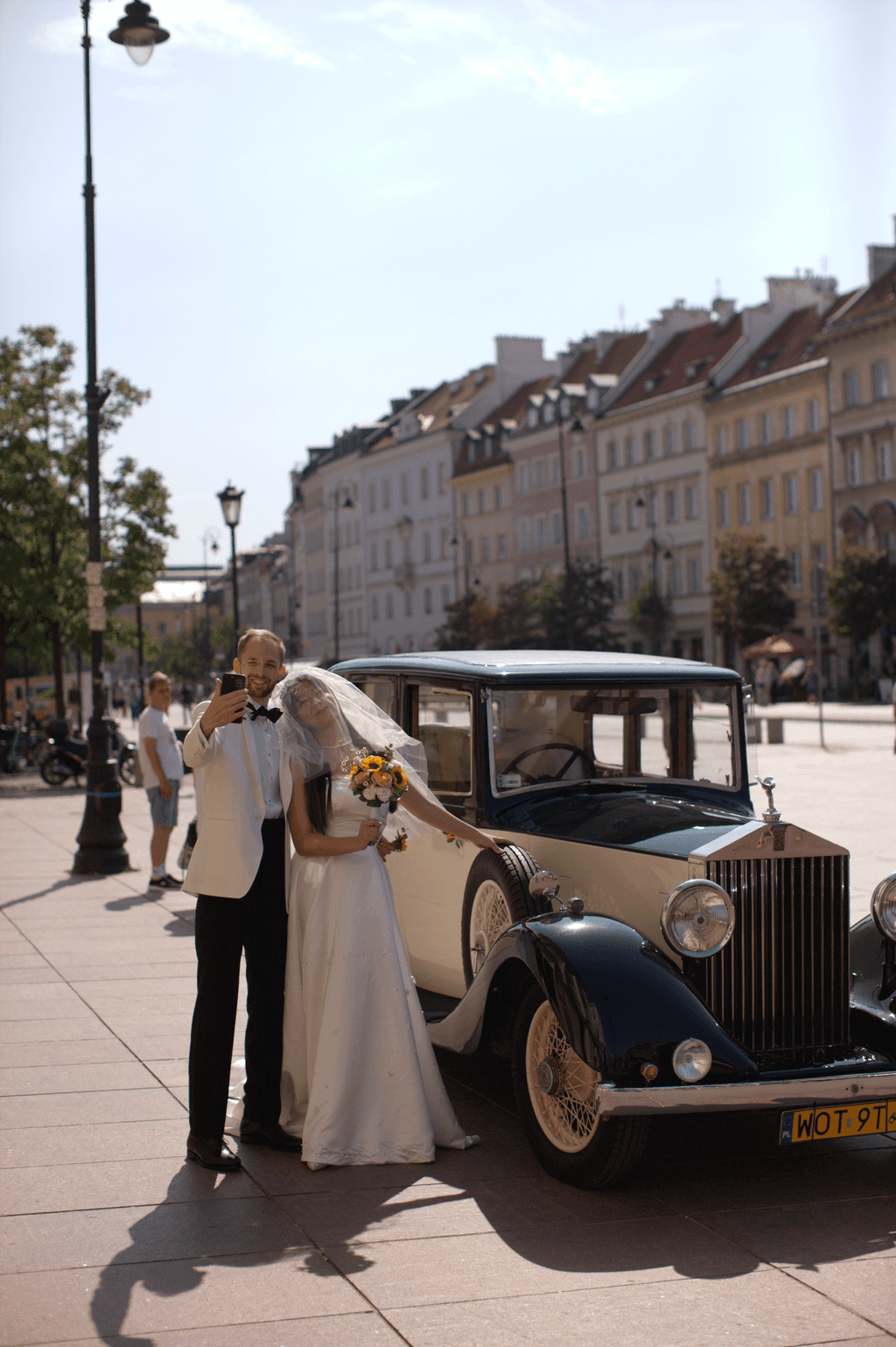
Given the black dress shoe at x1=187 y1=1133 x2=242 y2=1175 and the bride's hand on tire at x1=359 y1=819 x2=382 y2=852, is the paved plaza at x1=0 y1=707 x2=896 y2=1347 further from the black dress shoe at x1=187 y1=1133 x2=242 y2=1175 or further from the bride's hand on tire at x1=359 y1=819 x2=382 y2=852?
the bride's hand on tire at x1=359 y1=819 x2=382 y2=852

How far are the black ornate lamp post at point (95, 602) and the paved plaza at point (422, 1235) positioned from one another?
7.11 m

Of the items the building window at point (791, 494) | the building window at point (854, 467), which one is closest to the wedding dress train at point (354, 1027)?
the building window at point (854, 467)

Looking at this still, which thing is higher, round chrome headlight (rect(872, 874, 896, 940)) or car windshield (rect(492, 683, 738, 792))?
car windshield (rect(492, 683, 738, 792))

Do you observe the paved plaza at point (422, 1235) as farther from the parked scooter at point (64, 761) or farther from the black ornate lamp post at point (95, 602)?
the parked scooter at point (64, 761)

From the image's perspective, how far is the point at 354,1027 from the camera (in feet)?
18.5

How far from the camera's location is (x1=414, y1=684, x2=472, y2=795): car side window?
711 centimetres

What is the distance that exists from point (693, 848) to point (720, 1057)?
827 mm

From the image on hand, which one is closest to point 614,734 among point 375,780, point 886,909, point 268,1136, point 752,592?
point 886,909

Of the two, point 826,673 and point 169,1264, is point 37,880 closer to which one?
point 169,1264

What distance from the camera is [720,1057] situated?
5.06 m

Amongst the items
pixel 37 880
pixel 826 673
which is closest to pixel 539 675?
pixel 37 880

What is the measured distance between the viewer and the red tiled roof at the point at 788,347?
6594 cm

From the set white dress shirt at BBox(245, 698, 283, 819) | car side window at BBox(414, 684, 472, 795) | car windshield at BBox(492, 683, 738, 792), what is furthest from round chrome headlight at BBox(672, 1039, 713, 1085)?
car side window at BBox(414, 684, 472, 795)

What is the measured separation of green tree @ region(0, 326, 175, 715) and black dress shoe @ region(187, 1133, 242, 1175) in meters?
25.2
